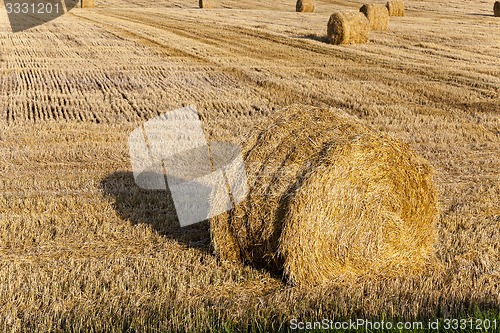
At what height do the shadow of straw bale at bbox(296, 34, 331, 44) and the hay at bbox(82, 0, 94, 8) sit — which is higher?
the hay at bbox(82, 0, 94, 8)

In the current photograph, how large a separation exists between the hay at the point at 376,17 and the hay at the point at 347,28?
306cm

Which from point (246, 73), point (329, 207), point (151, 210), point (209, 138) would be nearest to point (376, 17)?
point (246, 73)

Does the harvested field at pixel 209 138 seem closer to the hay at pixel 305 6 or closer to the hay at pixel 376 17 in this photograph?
the hay at pixel 376 17

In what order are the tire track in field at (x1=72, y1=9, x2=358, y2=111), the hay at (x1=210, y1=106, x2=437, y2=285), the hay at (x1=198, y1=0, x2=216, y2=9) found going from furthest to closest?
the hay at (x1=198, y1=0, x2=216, y2=9) → the tire track in field at (x1=72, y1=9, x2=358, y2=111) → the hay at (x1=210, y1=106, x2=437, y2=285)

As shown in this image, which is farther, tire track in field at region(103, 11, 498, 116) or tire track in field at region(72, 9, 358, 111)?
tire track in field at region(103, 11, 498, 116)

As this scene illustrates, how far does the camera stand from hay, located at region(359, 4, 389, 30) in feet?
77.4

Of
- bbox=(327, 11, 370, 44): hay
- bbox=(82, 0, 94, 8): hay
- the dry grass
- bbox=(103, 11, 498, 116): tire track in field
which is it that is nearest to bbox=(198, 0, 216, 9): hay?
the dry grass

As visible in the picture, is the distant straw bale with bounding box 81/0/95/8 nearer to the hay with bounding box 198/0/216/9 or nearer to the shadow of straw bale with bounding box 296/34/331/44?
the hay with bounding box 198/0/216/9

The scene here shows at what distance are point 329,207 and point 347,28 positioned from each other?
15.5m

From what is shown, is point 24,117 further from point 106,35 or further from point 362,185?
point 106,35

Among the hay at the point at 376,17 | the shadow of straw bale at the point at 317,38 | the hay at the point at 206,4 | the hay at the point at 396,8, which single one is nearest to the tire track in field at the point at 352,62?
the shadow of straw bale at the point at 317,38

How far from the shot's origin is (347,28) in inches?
794

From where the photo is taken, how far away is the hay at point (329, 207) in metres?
5.40

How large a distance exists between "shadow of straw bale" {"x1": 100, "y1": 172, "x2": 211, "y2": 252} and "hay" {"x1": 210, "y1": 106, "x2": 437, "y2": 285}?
2.28ft
